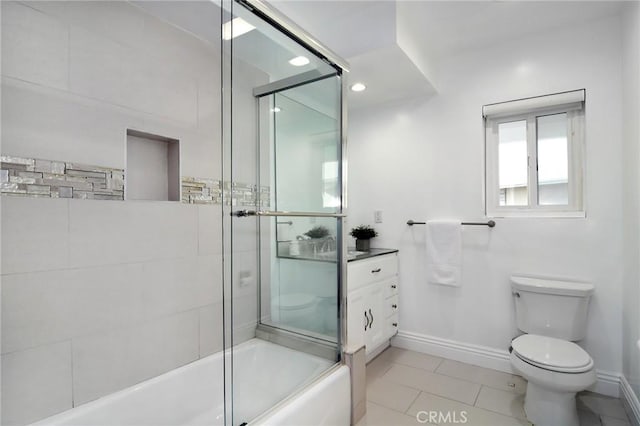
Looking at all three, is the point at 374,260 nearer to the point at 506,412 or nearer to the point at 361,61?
the point at 506,412

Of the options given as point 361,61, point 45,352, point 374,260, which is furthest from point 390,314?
point 45,352

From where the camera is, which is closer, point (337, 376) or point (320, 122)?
point (337, 376)

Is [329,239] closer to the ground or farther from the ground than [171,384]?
farther from the ground

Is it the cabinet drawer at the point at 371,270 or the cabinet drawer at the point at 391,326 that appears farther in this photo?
the cabinet drawer at the point at 391,326

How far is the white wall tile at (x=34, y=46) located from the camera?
1.22 meters

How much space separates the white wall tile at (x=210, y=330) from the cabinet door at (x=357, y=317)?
31.0 inches

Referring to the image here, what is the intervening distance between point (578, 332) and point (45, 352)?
2824mm

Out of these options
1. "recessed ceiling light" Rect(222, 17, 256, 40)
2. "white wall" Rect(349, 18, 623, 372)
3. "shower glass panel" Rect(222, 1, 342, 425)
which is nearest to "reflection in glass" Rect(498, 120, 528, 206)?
"white wall" Rect(349, 18, 623, 372)

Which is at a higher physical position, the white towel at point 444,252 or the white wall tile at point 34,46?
the white wall tile at point 34,46

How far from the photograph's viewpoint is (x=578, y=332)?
2.04m

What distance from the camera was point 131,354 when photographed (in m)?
1.55

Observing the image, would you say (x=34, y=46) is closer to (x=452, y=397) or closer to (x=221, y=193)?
(x=221, y=193)

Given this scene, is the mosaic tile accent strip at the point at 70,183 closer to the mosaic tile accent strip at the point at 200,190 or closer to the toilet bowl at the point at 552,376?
the mosaic tile accent strip at the point at 200,190

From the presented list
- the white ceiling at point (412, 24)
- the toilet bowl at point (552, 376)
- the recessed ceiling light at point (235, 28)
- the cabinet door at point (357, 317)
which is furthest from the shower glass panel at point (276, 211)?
the toilet bowl at point (552, 376)
